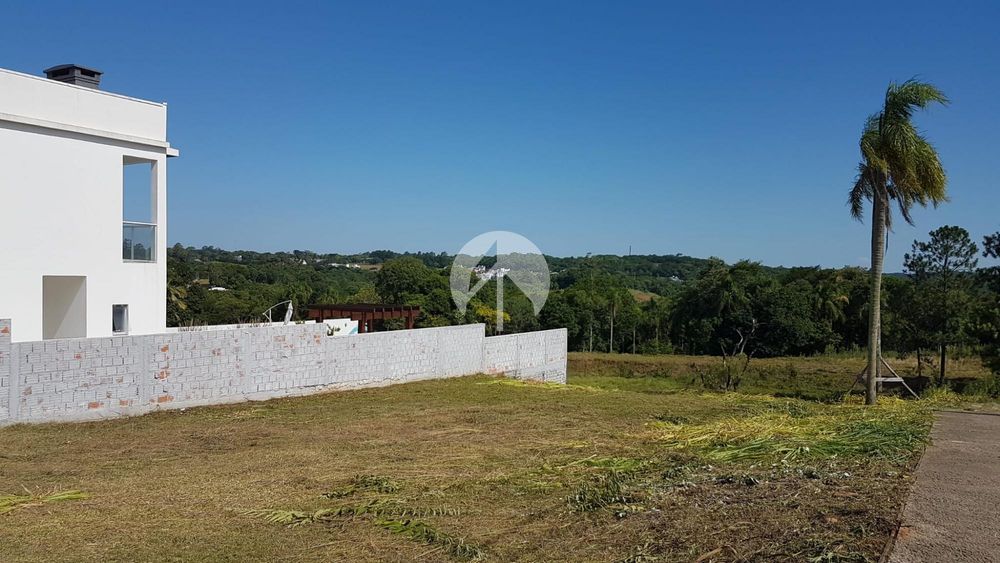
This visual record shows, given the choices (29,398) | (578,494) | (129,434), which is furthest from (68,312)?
(578,494)

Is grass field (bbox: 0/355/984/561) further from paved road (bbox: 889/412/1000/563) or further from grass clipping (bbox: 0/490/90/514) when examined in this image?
paved road (bbox: 889/412/1000/563)

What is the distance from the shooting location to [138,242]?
12461mm

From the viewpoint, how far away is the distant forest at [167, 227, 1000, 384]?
71.8 ft

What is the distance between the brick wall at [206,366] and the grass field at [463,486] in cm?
40

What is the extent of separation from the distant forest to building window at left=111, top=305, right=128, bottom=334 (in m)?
9.93

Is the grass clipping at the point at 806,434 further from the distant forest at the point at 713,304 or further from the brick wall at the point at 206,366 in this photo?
the distant forest at the point at 713,304

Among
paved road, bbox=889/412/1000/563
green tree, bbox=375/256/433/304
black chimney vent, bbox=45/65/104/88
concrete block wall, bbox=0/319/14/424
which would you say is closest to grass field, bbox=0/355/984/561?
paved road, bbox=889/412/1000/563

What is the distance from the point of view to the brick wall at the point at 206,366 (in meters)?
8.73

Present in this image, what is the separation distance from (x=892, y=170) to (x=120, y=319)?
13.1 m

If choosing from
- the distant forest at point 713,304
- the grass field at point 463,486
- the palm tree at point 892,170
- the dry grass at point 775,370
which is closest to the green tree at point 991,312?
the distant forest at point 713,304

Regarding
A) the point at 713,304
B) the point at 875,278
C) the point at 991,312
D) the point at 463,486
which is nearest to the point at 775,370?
the point at 713,304

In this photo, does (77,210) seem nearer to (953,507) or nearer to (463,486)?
(463,486)

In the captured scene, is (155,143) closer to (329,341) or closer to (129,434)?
(329,341)

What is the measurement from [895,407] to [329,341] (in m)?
9.09
